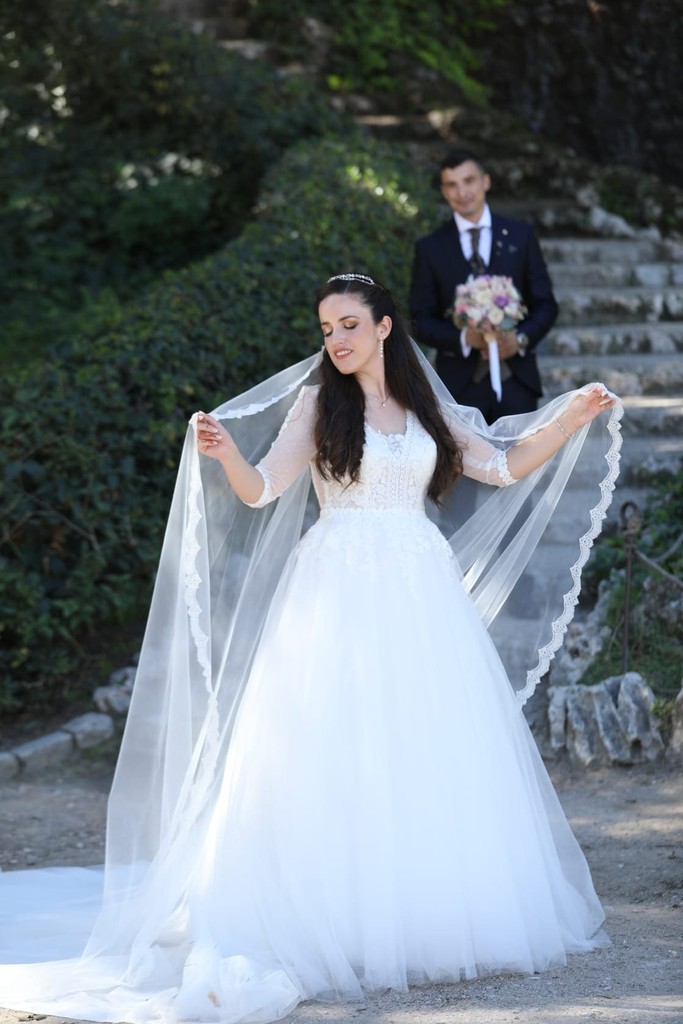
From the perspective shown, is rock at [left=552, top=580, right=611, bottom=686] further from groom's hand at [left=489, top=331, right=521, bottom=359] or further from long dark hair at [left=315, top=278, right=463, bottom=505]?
long dark hair at [left=315, top=278, right=463, bottom=505]

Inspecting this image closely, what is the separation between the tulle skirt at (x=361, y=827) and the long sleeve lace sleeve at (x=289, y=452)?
0.18 metres

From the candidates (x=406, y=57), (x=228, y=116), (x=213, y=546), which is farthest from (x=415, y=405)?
(x=406, y=57)

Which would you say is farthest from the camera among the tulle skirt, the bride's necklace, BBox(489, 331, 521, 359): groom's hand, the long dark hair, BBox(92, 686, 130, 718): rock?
BBox(92, 686, 130, 718): rock

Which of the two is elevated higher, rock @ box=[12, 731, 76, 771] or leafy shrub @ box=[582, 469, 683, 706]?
leafy shrub @ box=[582, 469, 683, 706]

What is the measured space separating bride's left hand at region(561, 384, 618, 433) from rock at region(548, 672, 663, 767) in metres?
1.58

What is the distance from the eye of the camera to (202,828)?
399 centimetres

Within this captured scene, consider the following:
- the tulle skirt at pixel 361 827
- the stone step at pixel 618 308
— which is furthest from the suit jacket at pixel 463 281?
the stone step at pixel 618 308

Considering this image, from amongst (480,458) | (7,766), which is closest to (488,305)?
(480,458)

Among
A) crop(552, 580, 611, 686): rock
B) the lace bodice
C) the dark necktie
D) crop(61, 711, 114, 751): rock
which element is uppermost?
the dark necktie

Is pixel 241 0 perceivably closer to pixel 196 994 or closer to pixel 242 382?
pixel 242 382

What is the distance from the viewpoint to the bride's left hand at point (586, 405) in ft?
13.6

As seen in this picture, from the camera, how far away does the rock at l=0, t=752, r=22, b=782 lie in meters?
5.74

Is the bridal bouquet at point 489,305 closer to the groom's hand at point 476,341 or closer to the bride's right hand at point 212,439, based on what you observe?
the groom's hand at point 476,341

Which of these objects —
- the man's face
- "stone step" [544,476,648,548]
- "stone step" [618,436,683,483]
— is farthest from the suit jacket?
"stone step" [618,436,683,483]
